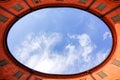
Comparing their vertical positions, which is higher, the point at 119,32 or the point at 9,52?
the point at 119,32

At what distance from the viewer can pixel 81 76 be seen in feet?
51.1

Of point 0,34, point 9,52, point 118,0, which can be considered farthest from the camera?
point 9,52

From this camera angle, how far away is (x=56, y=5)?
12.9m

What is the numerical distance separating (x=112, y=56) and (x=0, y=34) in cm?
747

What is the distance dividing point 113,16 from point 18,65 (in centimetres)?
704

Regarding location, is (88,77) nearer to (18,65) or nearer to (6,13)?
(18,65)

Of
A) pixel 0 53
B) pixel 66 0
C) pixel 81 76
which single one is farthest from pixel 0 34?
pixel 81 76

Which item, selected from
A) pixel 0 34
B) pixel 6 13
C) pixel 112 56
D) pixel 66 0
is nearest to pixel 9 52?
pixel 0 34

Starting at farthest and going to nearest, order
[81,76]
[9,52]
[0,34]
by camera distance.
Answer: [81,76] < [9,52] < [0,34]

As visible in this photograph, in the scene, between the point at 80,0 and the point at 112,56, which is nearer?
the point at 80,0

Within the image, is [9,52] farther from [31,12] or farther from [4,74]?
[31,12]

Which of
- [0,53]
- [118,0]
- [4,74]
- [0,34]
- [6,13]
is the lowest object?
[4,74]

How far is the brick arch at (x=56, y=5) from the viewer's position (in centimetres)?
1240

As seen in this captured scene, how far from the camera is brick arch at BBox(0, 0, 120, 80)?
1240 cm
